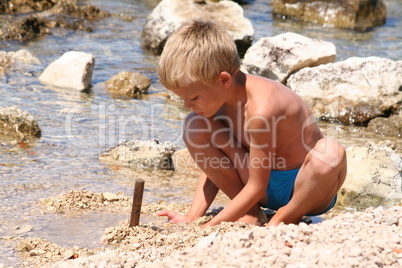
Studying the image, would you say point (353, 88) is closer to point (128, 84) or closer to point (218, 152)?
point (128, 84)

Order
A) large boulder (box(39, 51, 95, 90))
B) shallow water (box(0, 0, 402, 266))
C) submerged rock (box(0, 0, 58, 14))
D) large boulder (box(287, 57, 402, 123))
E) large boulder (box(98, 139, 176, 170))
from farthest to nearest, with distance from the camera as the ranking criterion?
submerged rock (box(0, 0, 58, 14)) < large boulder (box(39, 51, 95, 90)) < large boulder (box(287, 57, 402, 123)) < large boulder (box(98, 139, 176, 170)) < shallow water (box(0, 0, 402, 266))

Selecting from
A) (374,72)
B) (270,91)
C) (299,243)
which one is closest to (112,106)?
(374,72)

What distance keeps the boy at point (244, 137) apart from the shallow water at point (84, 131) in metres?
0.70

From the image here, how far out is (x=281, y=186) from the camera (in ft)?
11.0

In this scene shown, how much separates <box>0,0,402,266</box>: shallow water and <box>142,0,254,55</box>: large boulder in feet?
1.12

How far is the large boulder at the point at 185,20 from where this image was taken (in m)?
9.38

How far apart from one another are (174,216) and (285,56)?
4.19m

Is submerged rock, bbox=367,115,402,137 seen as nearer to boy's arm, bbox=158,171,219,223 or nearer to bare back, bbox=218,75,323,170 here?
bare back, bbox=218,75,323,170

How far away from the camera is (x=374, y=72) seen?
21.8 feet

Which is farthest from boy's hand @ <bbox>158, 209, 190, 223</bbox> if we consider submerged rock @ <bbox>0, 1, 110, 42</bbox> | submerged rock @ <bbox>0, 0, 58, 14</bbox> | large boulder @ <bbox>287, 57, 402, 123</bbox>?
submerged rock @ <bbox>0, 0, 58, 14</bbox>

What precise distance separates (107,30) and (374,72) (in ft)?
19.2

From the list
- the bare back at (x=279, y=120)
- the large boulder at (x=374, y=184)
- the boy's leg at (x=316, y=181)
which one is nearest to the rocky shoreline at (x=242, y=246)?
the boy's leg at (x=316, y=181)

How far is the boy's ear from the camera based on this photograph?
9.93 feet

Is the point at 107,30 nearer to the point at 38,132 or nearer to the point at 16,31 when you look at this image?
the point at 16,31
